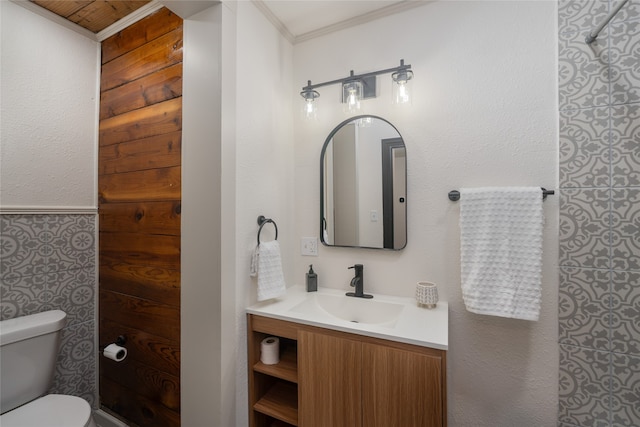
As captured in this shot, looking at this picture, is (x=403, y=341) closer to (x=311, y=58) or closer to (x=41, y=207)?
(x=311, y=58)

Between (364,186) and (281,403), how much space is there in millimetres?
1168

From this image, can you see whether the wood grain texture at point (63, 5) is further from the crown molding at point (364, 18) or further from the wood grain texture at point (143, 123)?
the crown molding at point (364, 18)

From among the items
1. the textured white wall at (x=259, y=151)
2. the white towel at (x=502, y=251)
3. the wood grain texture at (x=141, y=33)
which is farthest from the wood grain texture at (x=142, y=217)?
the white towel at (x=502, y=251)

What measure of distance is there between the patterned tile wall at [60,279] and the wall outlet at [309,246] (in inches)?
51.4

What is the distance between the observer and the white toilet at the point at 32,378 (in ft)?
3.61

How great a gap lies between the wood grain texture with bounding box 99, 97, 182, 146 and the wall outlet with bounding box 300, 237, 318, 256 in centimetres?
90

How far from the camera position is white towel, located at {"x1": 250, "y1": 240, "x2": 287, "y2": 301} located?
3.98 feet

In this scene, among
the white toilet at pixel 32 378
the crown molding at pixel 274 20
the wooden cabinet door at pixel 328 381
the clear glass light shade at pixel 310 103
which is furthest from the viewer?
the clear glass light shade at pixel 310 103

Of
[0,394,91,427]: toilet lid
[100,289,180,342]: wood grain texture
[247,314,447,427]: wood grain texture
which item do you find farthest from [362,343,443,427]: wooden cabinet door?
[0,394,91,427]: toilet lid

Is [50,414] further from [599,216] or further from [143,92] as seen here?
[599,216]

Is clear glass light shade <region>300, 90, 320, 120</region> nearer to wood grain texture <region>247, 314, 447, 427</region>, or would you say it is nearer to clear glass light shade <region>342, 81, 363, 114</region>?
clear glass light shade <region>342, 81, 363, 114</region>

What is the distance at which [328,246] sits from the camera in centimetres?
153

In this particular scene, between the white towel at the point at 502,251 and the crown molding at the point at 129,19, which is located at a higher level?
the crown molding at the point at 129,19

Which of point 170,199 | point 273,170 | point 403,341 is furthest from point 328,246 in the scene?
point 170,199
